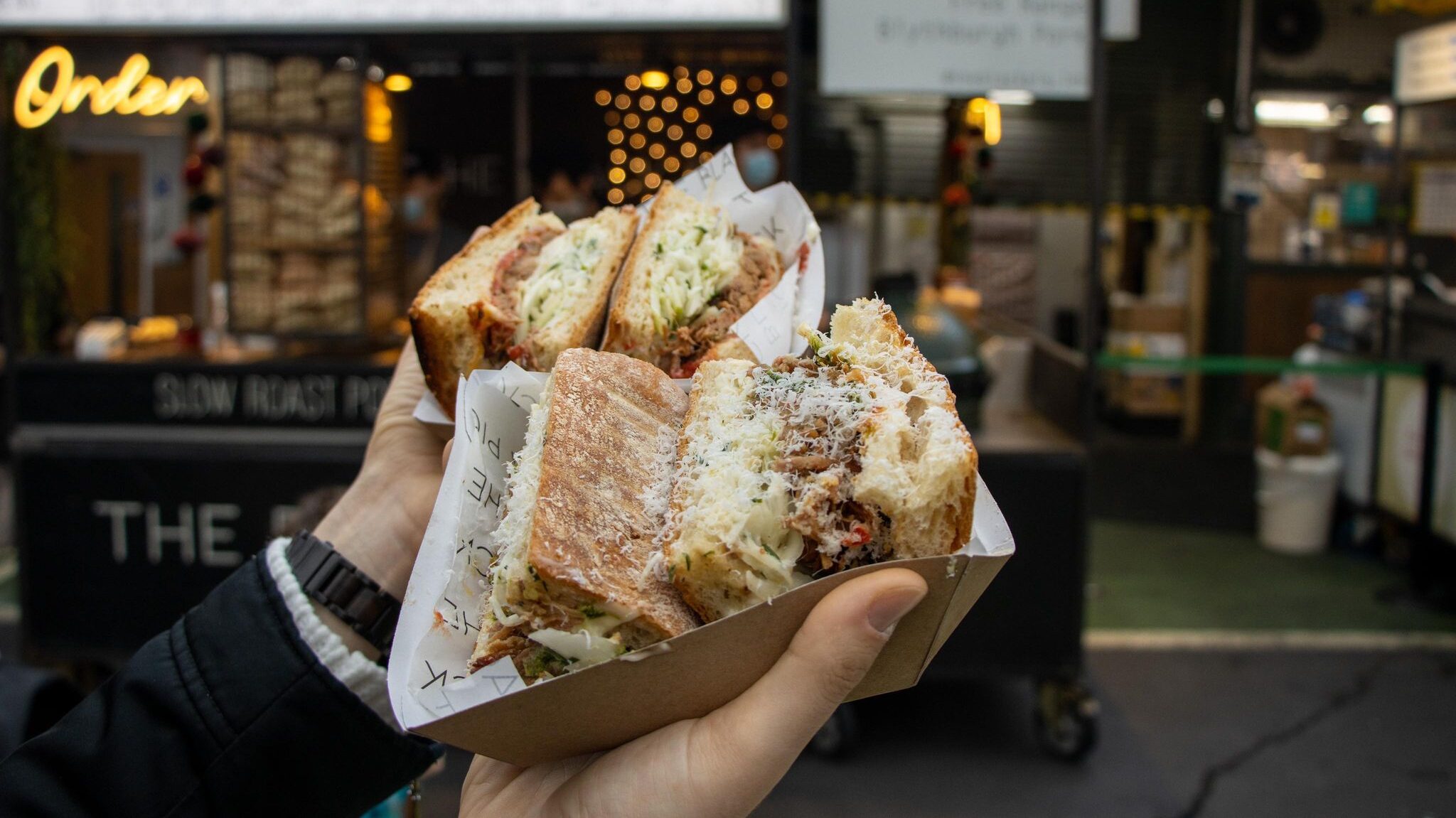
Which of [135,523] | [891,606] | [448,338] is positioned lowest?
[135,523]

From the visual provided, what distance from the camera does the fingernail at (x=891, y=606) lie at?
1222mm

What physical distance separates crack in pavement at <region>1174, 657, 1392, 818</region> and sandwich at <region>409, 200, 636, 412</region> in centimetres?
347

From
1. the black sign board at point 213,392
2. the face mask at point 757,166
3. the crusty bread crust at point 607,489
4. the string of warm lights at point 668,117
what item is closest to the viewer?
the crusty bread crust at point 607,489

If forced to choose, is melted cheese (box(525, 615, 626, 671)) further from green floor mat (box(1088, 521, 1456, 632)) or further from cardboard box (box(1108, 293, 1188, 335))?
cardboard box (box(1108, 293, 1188, 335))

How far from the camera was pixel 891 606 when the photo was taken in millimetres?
1228

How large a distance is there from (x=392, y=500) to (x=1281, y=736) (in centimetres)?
447

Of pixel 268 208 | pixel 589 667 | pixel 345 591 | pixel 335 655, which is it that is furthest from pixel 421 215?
pixel 589 667

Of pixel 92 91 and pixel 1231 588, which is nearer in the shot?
pixel 92 91

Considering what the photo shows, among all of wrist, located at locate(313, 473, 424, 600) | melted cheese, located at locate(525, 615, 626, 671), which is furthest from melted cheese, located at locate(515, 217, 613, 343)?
melted cheese, located at locate(525, 615, 626, 671)

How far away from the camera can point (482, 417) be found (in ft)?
5.42

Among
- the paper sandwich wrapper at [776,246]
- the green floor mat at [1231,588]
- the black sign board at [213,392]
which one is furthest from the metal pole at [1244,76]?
the paper sandwich wrapper at [776,246]

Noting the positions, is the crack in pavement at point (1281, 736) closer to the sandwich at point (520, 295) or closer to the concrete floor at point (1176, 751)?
the concrete floor at point (1176, 751)

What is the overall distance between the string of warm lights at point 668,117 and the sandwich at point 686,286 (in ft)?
15.8

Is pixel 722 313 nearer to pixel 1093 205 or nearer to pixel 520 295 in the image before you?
pixel 520 295
